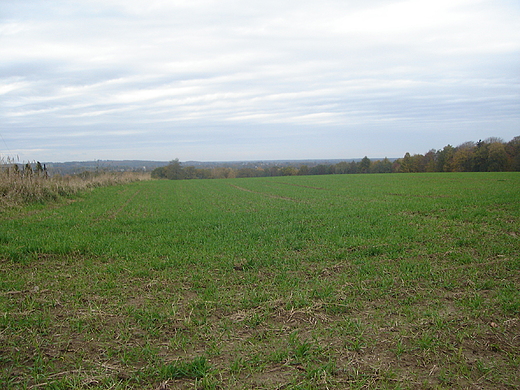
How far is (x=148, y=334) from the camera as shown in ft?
12.7

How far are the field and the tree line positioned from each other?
63.6m

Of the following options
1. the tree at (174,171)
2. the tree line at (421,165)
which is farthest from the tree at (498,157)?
the tree at (174,171)

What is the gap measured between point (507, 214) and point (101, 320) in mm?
12737

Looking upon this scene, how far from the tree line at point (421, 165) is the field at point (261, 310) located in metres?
63.6

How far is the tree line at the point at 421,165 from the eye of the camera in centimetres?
6072

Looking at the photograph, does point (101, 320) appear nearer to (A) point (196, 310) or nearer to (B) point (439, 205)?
(A) point (196, 310)

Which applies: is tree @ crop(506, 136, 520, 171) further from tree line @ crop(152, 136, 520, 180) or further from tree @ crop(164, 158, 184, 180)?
tree @ crop(164, 158, 184, 180)

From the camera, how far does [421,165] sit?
257ft

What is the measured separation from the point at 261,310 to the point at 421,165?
83228 mm

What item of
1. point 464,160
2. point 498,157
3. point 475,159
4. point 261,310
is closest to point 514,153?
point 498,157

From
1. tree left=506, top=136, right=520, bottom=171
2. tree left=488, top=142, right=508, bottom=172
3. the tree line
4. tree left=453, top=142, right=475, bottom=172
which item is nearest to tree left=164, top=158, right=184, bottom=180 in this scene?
the tree line

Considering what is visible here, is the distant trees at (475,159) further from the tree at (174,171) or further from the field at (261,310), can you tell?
the field at (261,310)

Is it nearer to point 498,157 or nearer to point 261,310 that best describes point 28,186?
point 261,310

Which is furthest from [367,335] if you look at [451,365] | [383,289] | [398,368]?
[383,289]
